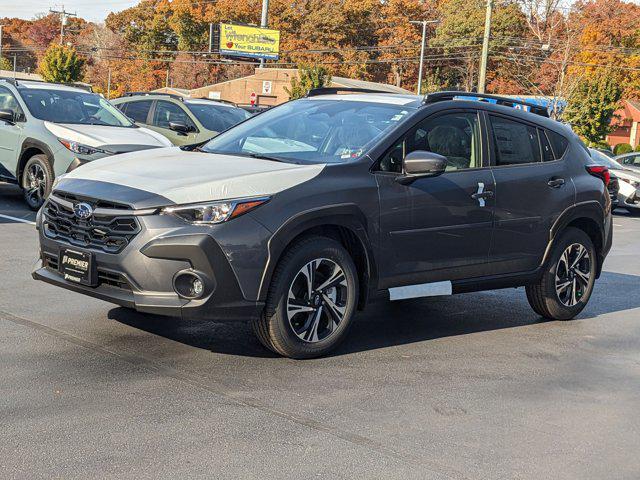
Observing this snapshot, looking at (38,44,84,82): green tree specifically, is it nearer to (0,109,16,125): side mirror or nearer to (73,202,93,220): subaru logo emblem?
(0,109,16,125): side mirror

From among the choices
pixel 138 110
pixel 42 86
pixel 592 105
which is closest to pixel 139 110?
pixel 138 110

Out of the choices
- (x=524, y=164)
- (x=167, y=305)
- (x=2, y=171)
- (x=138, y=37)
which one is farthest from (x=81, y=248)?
(x=138, y=37)

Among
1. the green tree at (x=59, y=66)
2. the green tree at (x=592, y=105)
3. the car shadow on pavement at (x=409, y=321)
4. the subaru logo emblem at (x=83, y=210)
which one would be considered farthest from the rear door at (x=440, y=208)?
the green tree at (x=59, y=66)

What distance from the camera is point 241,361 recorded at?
19.0ft

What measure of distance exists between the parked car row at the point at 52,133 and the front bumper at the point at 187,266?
663 centimetres

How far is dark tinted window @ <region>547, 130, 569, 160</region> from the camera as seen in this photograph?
304 inches

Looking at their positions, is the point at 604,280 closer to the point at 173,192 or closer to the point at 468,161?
the point at 468,161

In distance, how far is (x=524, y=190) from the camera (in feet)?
23.7

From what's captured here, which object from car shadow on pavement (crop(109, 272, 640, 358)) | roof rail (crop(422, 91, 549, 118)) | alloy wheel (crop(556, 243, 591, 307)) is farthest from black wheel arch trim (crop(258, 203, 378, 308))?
alloy wheel (crop(556, 243, 591, 307))

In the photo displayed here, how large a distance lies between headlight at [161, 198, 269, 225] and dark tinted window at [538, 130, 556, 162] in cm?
319

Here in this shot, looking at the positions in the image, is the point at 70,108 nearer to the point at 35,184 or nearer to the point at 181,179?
the point at 35,184

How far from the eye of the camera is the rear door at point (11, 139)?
42.4 feet

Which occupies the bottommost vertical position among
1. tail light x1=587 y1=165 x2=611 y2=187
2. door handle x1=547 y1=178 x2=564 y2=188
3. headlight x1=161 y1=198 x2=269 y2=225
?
headlight x1=161 y1=198 x2=269 y2=225

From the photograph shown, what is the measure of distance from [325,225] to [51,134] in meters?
7.61
